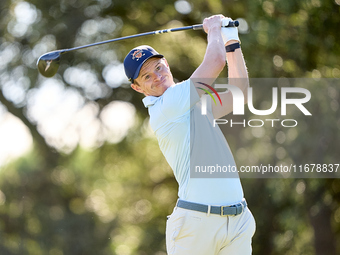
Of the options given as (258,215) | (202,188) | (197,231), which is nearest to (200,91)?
(202,188)

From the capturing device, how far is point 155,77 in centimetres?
275

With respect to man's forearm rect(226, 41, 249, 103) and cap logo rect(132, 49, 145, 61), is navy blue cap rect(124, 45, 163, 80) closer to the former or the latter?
cap logo rect(132, 49, 145, 61)

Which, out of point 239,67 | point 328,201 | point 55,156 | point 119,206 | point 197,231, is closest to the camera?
point 197,231

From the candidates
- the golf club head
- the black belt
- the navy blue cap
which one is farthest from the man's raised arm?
the golf club head

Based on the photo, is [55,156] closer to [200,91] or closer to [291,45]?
[291,45]

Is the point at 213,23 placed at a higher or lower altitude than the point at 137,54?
higher

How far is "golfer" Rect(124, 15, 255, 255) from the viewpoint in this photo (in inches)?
99.1

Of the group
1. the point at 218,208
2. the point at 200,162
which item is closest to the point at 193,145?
the point at 200,162

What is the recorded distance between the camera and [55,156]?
30.8ft

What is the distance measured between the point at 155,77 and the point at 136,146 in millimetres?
6745

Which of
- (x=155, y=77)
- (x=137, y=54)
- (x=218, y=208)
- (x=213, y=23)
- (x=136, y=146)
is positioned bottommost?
Result: (x=136, y=146)

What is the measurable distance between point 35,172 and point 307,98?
4950 mm

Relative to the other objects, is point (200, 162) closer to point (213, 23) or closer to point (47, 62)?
point (213, 23)

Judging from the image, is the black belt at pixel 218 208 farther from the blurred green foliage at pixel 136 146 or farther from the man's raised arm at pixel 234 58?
the blurred green foliage at pixel 136 146
